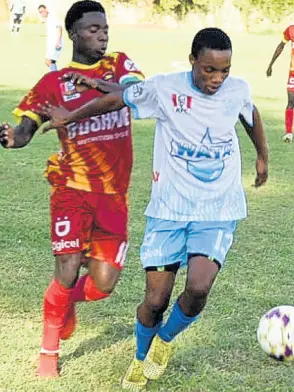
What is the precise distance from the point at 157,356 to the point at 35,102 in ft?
4.69

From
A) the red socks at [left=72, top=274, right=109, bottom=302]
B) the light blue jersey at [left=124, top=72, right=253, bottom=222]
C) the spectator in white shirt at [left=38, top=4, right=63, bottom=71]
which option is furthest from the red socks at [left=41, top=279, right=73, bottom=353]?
the spectator in white shirt at [left=38, top=4, right=63, bottom=71]

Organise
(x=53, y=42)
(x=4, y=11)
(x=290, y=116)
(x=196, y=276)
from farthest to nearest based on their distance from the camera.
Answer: (x=4, y=11)
(x=53, y=42)
(x=290, y=116)
(x=196, y=276)

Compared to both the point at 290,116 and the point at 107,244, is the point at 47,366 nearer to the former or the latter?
the point at 107,244

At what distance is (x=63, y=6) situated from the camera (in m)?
47.7

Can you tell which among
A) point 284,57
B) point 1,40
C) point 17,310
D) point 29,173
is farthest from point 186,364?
point 1,40

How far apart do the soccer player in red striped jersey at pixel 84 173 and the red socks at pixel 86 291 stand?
0.03m

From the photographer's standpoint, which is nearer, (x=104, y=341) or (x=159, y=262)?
(x=159, y=262)

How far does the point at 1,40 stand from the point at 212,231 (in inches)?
1200

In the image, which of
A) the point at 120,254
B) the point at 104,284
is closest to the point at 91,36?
the point at 120,254

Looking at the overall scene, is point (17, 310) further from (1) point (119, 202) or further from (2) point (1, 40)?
(2) point (1, 40)

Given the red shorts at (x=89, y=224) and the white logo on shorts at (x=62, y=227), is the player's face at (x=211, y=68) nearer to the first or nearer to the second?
the red shorts at (x=89, y=224)

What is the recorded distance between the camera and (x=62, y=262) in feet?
15.2

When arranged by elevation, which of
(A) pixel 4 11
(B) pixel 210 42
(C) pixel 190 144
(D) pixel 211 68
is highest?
(B) pixel 210 42

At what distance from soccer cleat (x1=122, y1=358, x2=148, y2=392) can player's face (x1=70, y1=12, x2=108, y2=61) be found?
1586 mm
